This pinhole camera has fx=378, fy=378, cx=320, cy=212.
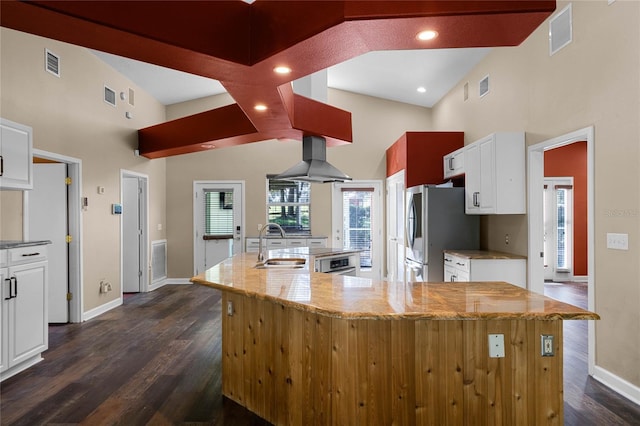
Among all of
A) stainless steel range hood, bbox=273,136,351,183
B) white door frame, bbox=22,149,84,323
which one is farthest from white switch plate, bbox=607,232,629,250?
white door frame, bbox=22,149,84,323

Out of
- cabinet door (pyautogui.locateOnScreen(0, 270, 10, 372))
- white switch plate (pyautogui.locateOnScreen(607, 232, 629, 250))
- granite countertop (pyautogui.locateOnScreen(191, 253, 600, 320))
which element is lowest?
cabinet door (pyautogui.locateOnScreen(0, 270, 10, 372))

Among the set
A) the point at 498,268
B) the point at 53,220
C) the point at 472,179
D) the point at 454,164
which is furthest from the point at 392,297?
the point at 53,220

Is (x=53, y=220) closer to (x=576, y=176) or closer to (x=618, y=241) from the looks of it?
(x=618, y=241)

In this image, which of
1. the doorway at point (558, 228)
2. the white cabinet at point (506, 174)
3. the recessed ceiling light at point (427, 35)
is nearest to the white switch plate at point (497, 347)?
the recessed ceiling light at point (427, 35)

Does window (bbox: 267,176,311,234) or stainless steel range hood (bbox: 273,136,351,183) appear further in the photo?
window (bbox: 267,176,311,234)

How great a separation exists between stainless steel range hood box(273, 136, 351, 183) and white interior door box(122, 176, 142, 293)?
3.10 meters

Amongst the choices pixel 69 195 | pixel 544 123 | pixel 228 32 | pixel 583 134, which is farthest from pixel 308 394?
pixel 69 195

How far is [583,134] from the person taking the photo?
307 centimetres

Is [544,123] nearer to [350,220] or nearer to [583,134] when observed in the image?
[583,134]

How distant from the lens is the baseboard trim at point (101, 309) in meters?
4.73

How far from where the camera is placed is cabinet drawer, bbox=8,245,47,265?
306cm

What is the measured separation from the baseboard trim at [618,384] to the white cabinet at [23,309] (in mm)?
4600

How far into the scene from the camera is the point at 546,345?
1.83m

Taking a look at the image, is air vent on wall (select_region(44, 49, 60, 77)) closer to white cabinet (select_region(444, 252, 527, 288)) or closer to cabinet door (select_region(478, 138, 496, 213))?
cabinet door (select_region(478, 138, 496, 213))
